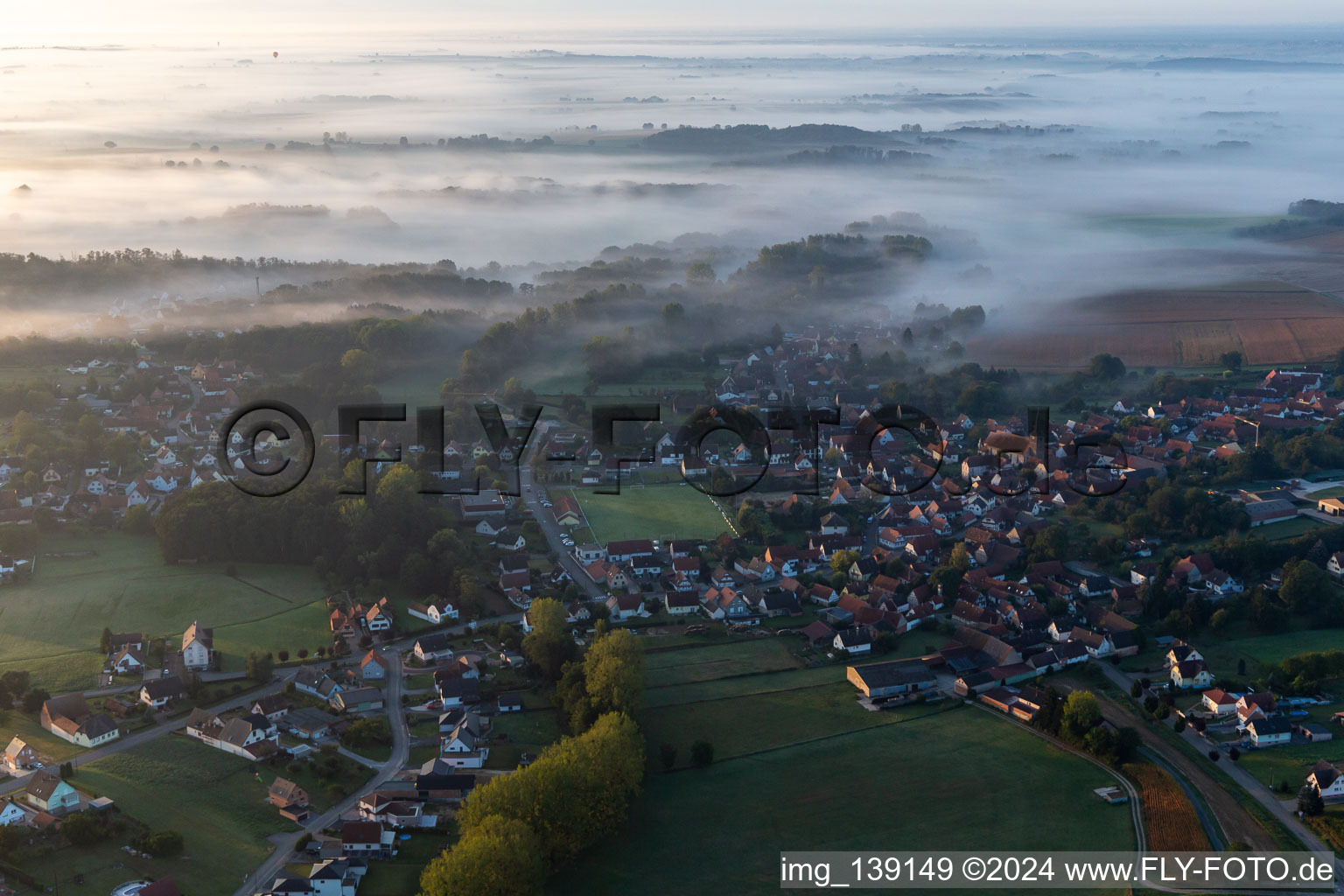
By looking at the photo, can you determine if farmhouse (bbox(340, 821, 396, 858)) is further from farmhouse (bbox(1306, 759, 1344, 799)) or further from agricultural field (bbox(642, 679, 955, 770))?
farmhouse (bbox(1306, 759, 1344, 799))

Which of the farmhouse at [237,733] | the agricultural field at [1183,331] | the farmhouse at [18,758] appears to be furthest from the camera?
the agricultural field at [1183,331]

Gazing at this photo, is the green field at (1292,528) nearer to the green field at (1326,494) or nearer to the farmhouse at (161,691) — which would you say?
the green field at (1326,494)

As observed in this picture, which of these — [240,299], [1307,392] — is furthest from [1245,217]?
[240,299]

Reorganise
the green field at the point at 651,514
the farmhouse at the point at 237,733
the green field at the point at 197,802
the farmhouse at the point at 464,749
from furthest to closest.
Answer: the green field at the point at 651,514 → the farmhouse at the point at 237,733 → the farmhouse at the point at 464,749 → the green field at the point at 197,802

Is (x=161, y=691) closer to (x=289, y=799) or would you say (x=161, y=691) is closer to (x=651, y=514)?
(x=289, y=799)

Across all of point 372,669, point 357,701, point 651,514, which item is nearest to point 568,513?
point 651,514

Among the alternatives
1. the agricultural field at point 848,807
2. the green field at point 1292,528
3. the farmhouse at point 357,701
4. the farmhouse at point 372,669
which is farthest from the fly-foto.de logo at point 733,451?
the agricultural field at point 848,807
